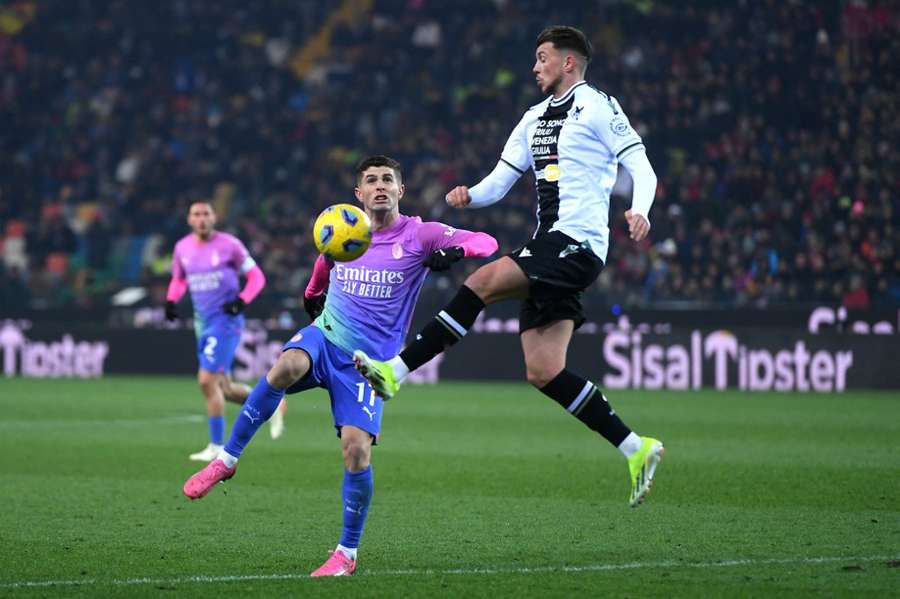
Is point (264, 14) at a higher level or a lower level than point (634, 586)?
higher

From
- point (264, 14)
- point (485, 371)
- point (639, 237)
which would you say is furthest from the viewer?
point (264, 14)

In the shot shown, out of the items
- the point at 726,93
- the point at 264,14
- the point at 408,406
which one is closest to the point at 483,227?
the point at 726,93

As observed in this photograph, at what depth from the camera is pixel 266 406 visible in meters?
7.00

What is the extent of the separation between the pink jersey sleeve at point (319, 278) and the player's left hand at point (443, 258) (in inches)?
25.5

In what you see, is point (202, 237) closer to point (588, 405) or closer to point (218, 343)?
point (218, 343)

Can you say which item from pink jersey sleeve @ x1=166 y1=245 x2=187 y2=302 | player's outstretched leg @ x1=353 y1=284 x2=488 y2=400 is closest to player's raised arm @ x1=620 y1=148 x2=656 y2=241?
player's outstretched leg @ x1=353 y1=284 x2=488 y2=400

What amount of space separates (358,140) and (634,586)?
23713 mm

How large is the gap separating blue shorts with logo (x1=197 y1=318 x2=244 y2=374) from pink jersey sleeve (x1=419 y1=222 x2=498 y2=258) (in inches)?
265

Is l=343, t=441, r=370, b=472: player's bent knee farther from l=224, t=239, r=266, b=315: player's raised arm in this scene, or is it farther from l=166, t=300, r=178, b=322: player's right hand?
l=166, t=300, r=178, b=322: player's right hand

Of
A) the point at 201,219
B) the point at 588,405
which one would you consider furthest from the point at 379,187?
the point at 201,219

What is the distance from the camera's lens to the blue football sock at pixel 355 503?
6.80 meters

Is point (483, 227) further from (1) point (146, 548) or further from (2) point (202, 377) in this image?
(1) point (146, 548)

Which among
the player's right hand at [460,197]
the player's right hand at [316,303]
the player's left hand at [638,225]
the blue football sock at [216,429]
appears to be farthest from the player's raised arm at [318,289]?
the blue football sock at [216,429]

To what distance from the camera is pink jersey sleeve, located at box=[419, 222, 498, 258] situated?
23.5 ft
